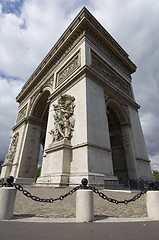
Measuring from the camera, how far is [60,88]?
11.8 metres

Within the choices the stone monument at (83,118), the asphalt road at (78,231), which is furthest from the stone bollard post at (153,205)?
the stone monument at (83,118)

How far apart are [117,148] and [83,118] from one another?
18.2 ft

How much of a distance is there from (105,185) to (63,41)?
13.5 metres

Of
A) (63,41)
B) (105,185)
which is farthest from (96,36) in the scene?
(105,185)

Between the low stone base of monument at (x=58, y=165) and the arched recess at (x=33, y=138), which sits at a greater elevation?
the arched recess at (x=33, y=138)

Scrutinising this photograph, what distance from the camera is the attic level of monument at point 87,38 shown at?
40.0 feet

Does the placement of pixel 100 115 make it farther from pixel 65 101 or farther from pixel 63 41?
pixel 63 41

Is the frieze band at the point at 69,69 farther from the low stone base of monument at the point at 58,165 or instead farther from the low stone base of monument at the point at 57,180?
the low stone base of monument at the point at 57,180

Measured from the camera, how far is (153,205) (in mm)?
2678

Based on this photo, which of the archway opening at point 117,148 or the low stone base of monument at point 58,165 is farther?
the archway opening at point 117,148

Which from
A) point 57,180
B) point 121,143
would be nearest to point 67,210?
point 57,180

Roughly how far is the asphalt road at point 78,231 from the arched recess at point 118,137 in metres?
9.78

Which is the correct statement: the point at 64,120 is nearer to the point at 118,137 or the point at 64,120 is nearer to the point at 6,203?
the point at 118,137

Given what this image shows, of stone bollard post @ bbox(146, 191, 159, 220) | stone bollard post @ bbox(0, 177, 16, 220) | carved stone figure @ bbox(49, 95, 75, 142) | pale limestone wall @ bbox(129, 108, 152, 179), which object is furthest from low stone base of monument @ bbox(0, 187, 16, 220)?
pale limestone wall @ bbox(129, 108, 152, 179)
